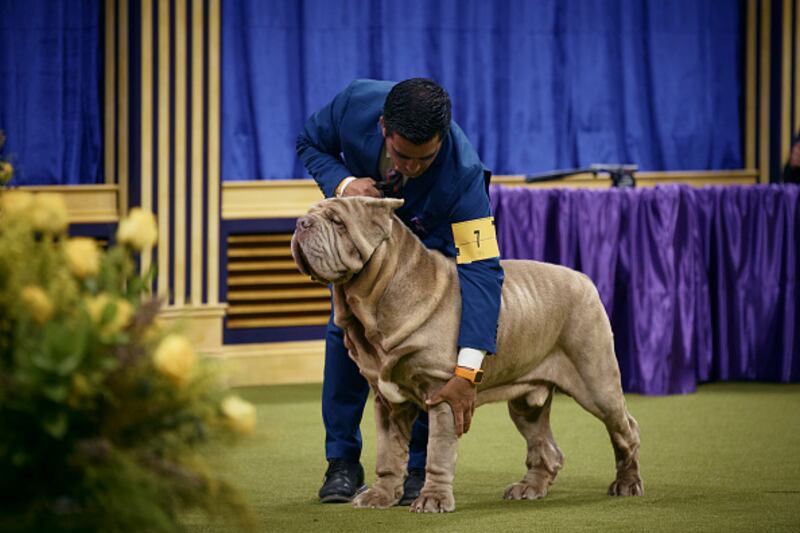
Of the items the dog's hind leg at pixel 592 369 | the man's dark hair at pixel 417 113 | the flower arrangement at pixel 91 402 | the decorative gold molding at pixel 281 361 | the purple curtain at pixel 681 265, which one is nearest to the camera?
the flower arrangement at pixel 91 402

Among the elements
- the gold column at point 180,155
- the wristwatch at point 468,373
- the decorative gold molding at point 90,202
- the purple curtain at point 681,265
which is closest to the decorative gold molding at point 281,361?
the gold column at point 180,155

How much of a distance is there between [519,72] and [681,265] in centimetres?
181

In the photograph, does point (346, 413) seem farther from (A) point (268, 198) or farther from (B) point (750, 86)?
(B) point (750, 86)

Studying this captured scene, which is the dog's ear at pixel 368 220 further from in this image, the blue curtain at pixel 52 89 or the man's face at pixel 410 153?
the blue curtain at pixel 52 89

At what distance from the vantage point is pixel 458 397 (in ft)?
11.0

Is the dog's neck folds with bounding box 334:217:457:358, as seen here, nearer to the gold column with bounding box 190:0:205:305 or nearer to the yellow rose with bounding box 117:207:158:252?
the yellow rose with bounding box 117:207:158:252

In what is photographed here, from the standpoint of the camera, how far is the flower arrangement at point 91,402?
1.62m

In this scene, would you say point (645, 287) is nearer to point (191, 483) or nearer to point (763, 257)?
point (763, 257)

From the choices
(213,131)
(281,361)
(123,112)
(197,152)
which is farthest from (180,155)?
(281,361)

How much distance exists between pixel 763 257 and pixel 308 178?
236cm

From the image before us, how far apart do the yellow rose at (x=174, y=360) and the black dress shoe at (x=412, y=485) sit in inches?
79.5

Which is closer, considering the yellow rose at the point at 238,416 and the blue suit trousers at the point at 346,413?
the yellow rose at the point at 238,416

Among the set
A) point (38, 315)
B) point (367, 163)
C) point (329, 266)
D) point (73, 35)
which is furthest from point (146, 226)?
point (73, 35)

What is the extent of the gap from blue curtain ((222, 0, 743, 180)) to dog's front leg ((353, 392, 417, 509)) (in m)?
3.53
